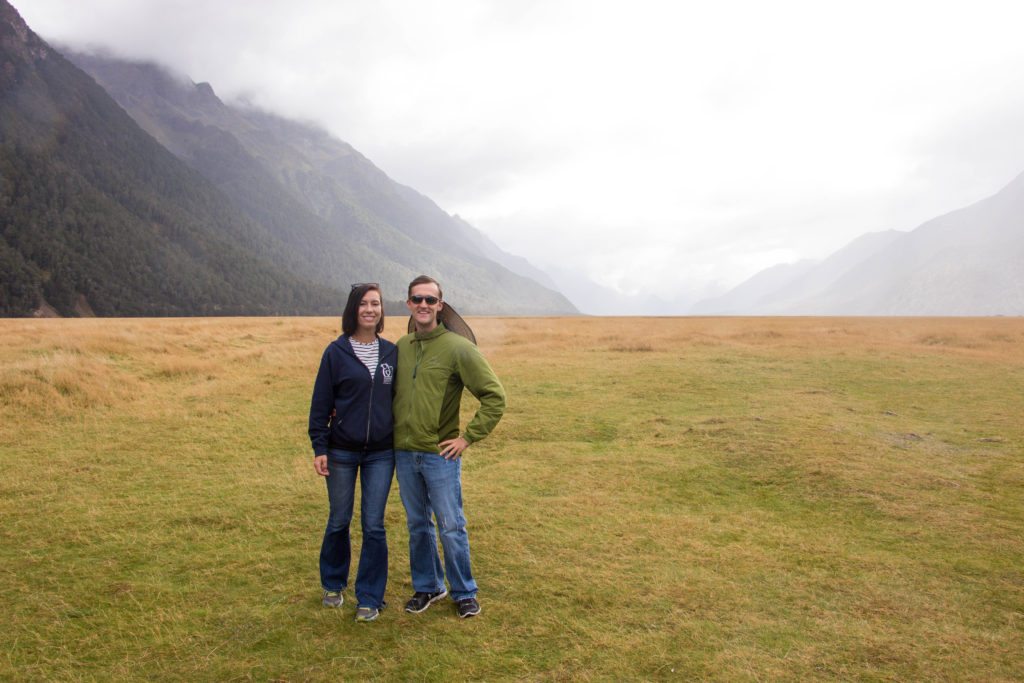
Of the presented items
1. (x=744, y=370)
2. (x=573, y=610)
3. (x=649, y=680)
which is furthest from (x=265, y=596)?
(x=744, y=370)

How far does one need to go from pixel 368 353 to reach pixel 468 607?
264 centimetres

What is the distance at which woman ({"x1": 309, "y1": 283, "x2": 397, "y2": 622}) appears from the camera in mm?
5227

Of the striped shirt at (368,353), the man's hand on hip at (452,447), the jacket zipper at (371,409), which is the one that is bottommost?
the man's hand on hip at (452,447)

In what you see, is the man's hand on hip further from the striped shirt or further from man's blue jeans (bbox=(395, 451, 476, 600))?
the striped shirt

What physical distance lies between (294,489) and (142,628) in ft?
13.5

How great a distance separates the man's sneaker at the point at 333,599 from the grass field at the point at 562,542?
12cm

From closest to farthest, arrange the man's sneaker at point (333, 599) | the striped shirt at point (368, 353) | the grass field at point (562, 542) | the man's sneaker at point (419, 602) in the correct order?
1. the grass field at point (562, 542)
2. the striped shirt at point (368, 353)
3. the man's sneaker at point (419, 602)
4. the man's sneaker at point (333, 599)

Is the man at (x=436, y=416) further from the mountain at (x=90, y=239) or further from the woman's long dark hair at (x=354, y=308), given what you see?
the mountain at (x=90, y=239)

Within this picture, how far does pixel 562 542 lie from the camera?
734 centimetres

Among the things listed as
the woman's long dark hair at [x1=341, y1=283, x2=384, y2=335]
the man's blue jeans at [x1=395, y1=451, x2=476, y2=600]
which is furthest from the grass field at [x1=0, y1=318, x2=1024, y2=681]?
the woman's long dark hair at [x1=341, y1=283, x2=384, y2=335]

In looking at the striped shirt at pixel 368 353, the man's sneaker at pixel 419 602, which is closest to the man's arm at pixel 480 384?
the striped shirt at pixel 368 353

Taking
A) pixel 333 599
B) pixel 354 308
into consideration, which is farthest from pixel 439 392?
pixel 333 599

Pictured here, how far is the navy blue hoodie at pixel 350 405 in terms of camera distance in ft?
17.1

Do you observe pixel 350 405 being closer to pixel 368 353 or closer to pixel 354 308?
pixel 368 353
